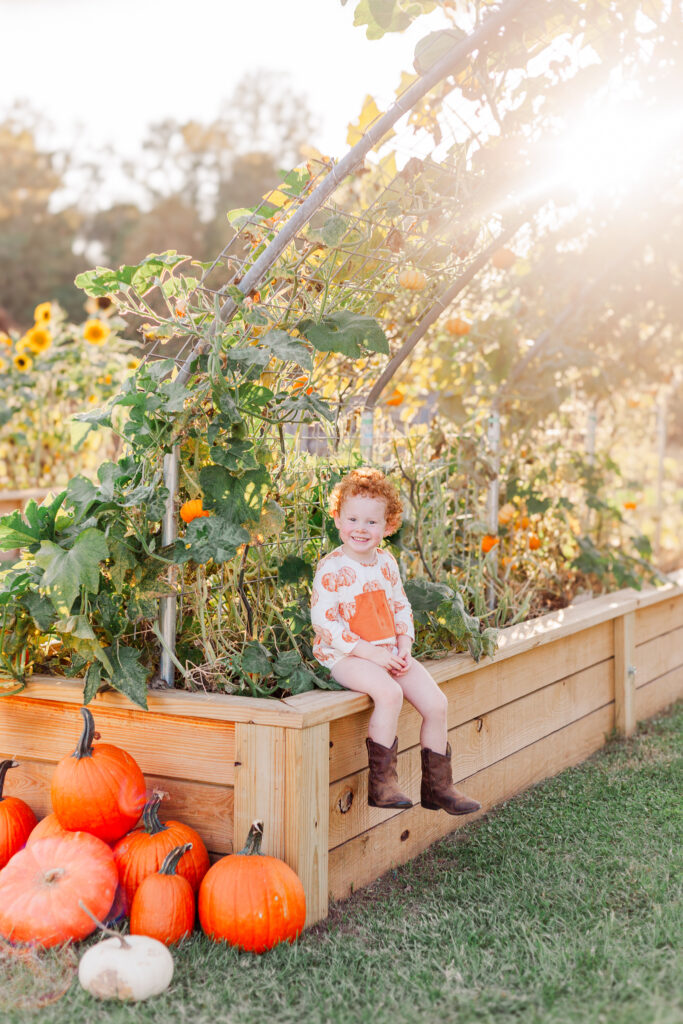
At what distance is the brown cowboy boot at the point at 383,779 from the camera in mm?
2012

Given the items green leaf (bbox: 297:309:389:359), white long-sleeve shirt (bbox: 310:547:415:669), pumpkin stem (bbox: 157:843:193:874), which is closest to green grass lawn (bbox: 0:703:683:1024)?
pumpkin stem (bbox: 157:843:193:874)

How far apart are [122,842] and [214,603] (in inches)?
23.0

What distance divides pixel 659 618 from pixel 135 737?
7.95 feet

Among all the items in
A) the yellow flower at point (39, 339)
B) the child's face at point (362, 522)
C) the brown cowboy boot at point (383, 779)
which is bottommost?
the brown cowboy boot at point (383, 779)

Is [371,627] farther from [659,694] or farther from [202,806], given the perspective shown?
[659,694]

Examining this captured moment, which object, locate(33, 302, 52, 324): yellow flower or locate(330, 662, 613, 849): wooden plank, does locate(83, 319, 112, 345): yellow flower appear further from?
locate(330, 662, 613, 849): wooden plank

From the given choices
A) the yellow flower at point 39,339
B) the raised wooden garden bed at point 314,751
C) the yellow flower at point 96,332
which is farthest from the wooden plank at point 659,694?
the yellow flower at point 39,339

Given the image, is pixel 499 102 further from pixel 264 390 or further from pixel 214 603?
pixel 214 603

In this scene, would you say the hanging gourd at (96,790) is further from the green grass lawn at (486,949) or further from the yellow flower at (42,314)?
the yellow flower at (42,314)

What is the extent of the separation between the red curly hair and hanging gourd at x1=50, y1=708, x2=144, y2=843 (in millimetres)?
740

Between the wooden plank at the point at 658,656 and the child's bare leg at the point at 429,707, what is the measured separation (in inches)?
63.4

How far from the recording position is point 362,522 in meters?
2.17

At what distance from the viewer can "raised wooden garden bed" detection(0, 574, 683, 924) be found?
189 centimetres

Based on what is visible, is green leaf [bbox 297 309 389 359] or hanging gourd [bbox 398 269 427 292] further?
hanging gourd [bbox 398 269 427 292]
